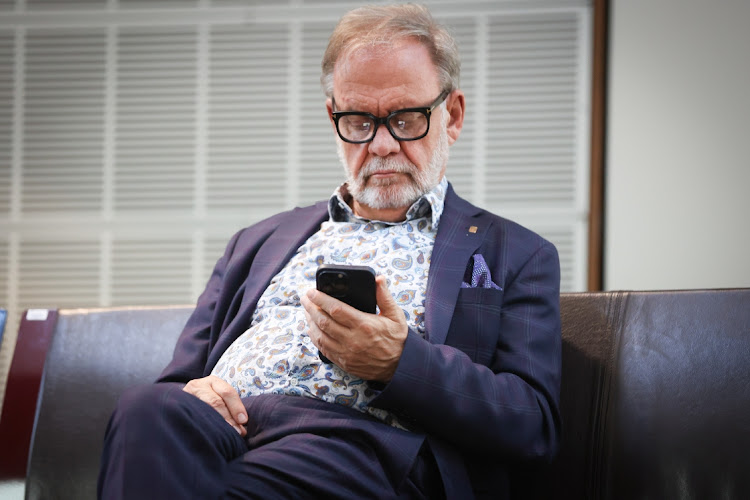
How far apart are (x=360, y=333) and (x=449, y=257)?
0.39 metres

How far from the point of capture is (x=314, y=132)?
3.43 m

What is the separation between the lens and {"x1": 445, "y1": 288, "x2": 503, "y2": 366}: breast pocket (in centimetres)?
156

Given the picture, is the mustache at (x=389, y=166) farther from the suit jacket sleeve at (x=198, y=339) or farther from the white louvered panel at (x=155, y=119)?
the white louvered panel at (x=155, y=119)

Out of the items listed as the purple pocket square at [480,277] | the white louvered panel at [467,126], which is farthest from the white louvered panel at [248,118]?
the purple pocket square at [480,277]

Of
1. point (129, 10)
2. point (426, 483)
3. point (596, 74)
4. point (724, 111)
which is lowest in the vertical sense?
point (426, 483)

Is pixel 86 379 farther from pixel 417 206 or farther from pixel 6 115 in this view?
pixel 6 115

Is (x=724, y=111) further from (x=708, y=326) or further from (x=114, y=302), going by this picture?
(x=114, y=302)

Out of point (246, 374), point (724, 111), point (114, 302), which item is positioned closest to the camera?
point (246, 374)

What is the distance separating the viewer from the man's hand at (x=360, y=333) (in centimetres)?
134

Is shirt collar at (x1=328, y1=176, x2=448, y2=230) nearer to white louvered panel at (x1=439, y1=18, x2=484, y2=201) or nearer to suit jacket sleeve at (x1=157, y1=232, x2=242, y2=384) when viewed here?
suit jacket sleeve at (x1=157, y1=232, x2=242, y2=384)

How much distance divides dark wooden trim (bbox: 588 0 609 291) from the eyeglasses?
158 cm

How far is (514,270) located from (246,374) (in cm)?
62

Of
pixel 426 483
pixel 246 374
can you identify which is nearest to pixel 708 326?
pixel 426 483

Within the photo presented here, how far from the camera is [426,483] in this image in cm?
143
